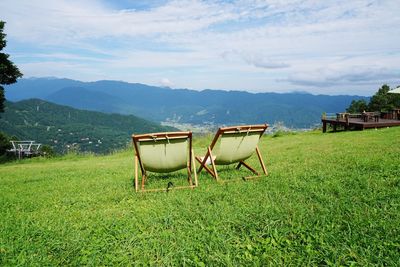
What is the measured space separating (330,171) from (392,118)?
70.2 ft

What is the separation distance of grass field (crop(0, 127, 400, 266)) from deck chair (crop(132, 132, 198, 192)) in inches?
25.3

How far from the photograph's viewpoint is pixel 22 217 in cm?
462

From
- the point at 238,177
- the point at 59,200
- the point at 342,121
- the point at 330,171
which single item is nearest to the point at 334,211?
the point at 330,171

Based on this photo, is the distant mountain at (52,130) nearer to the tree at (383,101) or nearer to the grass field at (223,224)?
the tree at (383,101)

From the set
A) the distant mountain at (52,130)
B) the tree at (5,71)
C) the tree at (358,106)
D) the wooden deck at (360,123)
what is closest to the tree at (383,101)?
the tree at (358,106)

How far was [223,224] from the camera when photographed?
3.95 meters

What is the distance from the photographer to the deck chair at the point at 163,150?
584cm

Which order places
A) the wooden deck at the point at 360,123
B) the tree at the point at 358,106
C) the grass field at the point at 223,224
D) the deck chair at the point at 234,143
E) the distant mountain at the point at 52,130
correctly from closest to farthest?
the grass field at the point at 223,224 → the deck chair at the point at 234,143 → the wooden deck at the point at 360,123 → the tree at the point at 358,106 → the distant mountain at the point at 52,130

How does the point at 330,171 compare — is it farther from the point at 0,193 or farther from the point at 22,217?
the point at 0,193

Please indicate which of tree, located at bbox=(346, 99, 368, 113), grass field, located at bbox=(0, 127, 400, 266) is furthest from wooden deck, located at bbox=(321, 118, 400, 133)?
tree, located at bbox=(346, 99, 368, 113)

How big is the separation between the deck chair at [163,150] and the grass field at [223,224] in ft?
2.11

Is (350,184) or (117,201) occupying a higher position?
(350,184)

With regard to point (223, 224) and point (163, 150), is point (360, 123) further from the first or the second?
point (223, 224)

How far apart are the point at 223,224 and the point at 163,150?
2389 millimetres
